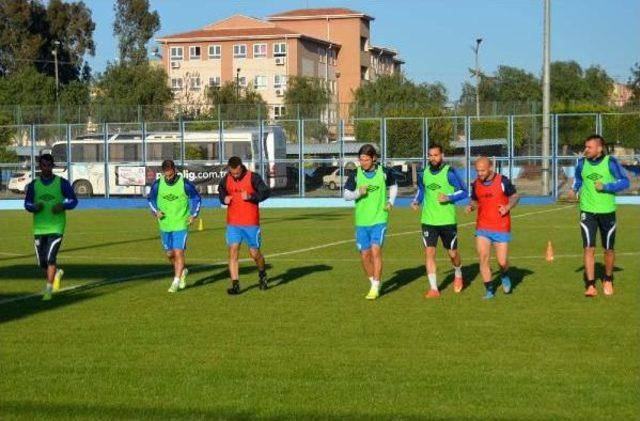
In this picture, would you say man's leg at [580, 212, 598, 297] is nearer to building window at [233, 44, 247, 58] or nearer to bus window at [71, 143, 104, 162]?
bus window at [71, 143, 104, 162]

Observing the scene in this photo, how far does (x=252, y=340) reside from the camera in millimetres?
12156

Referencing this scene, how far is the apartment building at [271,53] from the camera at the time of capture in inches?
4341

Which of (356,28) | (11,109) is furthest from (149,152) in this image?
→ (356,28)

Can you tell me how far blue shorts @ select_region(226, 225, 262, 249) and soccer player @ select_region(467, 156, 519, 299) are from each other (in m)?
3.11

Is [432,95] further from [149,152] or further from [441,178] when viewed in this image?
[441,178]

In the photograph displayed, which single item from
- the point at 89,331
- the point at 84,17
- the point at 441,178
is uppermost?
the point at 84,17

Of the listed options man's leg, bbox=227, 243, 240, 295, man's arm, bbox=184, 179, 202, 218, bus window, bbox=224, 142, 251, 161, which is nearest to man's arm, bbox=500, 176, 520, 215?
man's leg, bbox=227, 243, 240, 295

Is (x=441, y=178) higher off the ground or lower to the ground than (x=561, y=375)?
higher

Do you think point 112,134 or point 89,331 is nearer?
point 89,331

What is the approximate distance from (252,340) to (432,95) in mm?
82084

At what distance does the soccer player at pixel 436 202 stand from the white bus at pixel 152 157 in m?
35.1

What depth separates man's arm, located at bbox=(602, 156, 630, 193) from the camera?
15.0 metres

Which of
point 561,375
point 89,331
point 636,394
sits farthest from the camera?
point 89,331

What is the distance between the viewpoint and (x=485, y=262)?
15156 mm
